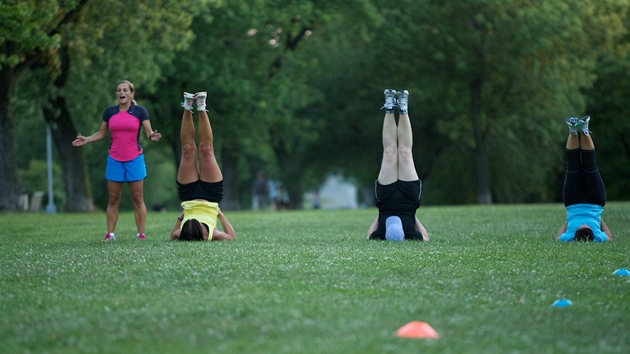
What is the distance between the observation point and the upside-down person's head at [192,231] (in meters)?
14.6

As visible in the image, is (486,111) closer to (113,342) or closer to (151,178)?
(151,178)

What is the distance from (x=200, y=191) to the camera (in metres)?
14.7

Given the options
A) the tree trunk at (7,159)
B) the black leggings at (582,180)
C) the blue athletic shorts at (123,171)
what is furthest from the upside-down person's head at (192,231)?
the tree trunk at (7,159)

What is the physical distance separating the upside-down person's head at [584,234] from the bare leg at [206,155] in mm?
5376

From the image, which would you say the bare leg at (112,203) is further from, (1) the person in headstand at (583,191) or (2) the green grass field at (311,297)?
(1) the person in headstand at (583,191)

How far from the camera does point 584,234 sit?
1476cm

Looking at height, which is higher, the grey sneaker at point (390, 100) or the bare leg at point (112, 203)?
the grey sneaker at point (390, 100)

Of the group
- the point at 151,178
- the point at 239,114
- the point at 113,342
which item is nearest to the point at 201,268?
the point at 113,342

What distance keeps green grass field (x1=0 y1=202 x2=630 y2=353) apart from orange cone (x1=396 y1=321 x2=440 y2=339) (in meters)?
0.12

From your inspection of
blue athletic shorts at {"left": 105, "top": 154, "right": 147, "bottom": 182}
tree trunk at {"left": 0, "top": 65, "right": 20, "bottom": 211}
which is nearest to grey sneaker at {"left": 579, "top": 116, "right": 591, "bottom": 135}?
blue athletic shorts at {"left": 105, "top": 154, "right": 147, "bottom": 182}

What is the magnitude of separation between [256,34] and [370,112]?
10.9m

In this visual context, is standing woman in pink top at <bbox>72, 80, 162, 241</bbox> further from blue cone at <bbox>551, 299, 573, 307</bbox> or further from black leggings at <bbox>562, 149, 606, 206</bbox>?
blue cone at <bbox>551, 299, 573, 307</bbox>

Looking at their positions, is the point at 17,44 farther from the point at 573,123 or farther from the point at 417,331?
the point at 417,331

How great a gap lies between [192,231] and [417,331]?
8028mm
